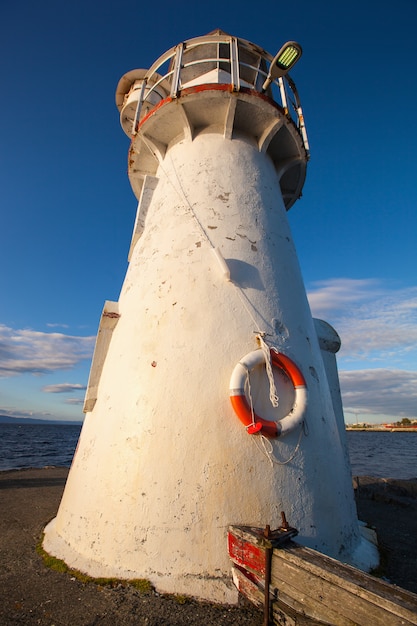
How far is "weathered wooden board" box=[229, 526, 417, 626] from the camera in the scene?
216cm

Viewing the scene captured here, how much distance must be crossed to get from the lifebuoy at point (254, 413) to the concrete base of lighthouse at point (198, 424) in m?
0.10

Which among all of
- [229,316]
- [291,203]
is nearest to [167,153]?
[291,203]

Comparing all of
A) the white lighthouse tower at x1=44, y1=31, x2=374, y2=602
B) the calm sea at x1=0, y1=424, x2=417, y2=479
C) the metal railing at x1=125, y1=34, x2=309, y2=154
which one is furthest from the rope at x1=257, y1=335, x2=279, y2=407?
the calm sea at x1=0, y1=424, x2=417, y2=479

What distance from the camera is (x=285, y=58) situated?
535 centimetres

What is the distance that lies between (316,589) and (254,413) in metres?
1.50

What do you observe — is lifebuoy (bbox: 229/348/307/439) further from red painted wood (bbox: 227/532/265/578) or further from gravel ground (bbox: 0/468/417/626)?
gravel ground (bbox: 0/468/417/626)

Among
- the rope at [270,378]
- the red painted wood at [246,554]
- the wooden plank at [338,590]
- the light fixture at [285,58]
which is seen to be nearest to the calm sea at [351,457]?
the rope at [270,378]

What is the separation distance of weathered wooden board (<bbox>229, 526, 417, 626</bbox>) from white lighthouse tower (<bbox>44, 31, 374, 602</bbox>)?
28 centimetres

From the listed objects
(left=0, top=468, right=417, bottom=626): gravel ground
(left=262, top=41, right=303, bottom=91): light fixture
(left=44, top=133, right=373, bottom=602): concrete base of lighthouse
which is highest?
(left=262, top=41, right=303, bottom=91): light fixture

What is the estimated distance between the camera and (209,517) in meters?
3.25

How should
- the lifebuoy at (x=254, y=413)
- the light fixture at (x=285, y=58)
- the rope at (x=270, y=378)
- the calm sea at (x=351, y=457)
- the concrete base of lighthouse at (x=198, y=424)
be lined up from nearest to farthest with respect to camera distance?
the concrete base of lighthouse at (x=198, y=424)
the lifebuoy at (x=254, y=413)
the rope at (x=270, y=378)
the light fixture at (x=285, y=58)
the calm sea at (x=351, y=457)

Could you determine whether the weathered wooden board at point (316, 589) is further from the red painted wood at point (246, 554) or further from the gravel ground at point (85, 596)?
the gravel ground at point (85, 596)

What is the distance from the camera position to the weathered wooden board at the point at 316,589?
216cm

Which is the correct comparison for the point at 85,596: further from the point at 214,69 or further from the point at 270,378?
the point at 214,69
